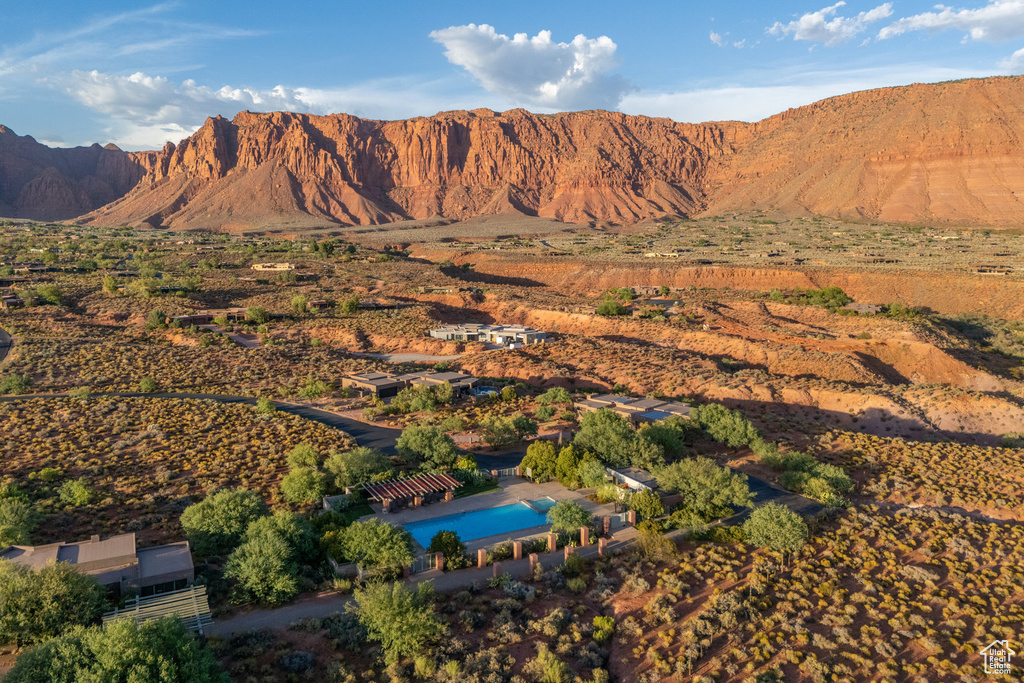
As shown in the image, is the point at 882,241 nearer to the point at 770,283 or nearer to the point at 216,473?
the point at 770,283

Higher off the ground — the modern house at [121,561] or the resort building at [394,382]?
the modern house at [121,561]

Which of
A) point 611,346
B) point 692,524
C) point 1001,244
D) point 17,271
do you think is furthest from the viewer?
point 1001,244

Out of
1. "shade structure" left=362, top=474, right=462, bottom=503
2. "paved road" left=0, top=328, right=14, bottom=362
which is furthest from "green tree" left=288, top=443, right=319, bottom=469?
"paved road" left=0, top=328, right=14, bottom=362

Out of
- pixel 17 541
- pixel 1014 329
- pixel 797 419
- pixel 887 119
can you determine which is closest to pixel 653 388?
pixel 797 419

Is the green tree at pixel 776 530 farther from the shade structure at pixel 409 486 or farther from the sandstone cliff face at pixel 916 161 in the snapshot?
the sandstone cliff face at pixel 916 161

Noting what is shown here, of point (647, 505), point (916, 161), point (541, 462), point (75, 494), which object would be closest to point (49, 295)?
point (75, 494)

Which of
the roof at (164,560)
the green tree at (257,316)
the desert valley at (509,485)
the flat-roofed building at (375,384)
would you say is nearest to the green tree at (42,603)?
the desert valley at (509,485)
